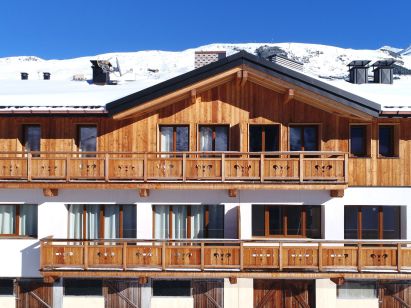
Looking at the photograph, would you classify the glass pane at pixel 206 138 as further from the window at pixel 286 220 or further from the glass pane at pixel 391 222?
the glass pane at pixel 391 222

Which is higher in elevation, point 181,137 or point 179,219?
point 181,137

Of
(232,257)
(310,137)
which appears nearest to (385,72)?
(310,137)

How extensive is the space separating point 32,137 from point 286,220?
10421 millimetres

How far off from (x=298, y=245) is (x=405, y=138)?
18.9 feet

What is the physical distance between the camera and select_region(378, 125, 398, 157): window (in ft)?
50.6

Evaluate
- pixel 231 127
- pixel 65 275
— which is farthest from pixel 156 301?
pixel 231 127

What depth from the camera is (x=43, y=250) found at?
45.5 feet

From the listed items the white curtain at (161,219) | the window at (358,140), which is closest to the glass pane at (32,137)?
the white curtain at (161,219)

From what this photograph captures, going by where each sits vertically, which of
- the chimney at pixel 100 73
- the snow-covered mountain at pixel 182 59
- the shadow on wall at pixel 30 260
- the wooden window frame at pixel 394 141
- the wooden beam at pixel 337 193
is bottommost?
the shadow on wall at pixel 30 260

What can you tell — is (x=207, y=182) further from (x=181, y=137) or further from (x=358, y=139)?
(x=358, y=139)

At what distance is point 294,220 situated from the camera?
50.5ft

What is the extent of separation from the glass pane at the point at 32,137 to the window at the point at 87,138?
161cm

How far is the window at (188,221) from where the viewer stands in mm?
15336

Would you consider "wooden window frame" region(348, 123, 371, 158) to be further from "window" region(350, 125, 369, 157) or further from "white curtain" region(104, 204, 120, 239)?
"white curtain" region(104, 204, 120, 239)
